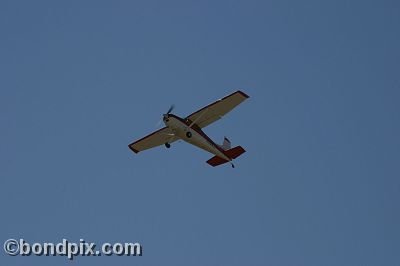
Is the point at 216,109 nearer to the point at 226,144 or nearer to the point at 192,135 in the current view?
the point at 192,135

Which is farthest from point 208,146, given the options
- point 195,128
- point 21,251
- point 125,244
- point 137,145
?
point 21,251

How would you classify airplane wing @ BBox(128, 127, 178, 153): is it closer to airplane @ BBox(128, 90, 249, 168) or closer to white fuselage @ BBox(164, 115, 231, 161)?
airplane @ BBox(128, 90, 249, 168)

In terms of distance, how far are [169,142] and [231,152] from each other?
3.23 meters

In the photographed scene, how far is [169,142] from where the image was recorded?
40.2 meters

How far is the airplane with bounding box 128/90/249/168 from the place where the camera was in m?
39.2

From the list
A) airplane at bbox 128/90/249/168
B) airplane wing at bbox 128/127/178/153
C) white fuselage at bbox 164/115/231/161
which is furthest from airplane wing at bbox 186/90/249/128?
airplane wing at bbox 128/127/178/153

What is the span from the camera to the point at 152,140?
1673 inches

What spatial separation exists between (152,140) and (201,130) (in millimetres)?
3414

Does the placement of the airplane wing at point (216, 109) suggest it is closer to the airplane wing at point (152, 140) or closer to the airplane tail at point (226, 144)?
the airplane tail at point (226, 144)

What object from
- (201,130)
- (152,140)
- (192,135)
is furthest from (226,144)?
(152,140)

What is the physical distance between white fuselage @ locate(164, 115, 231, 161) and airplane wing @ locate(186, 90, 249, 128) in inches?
21.6

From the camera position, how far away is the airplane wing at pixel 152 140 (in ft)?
137

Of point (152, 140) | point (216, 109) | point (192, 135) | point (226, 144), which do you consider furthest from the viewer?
point (152, 140)

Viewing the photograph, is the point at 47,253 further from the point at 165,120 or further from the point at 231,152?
the point at 231,152
